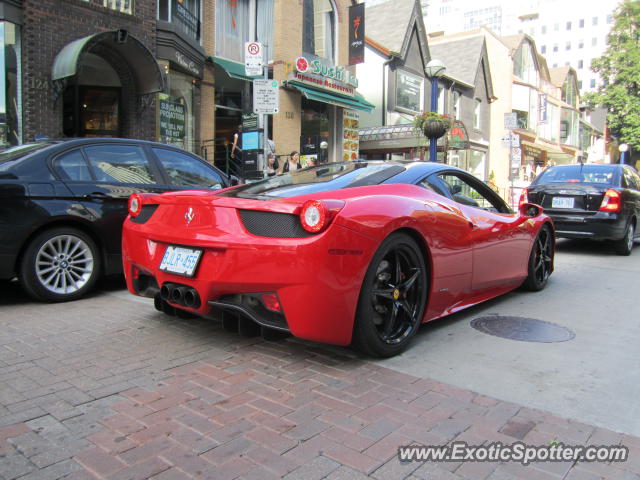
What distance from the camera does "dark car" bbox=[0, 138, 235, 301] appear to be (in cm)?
455

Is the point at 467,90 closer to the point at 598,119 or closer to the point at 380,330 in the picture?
the point at 380,330

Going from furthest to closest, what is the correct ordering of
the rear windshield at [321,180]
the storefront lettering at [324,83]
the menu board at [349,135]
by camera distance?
the menu board at [349,135] < the storefront lettering at [324,83] < the rear windshield at [321,180]

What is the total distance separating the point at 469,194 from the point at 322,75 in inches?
561

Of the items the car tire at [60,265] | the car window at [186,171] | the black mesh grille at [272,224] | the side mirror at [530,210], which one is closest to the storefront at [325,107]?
the car window at [186,171]

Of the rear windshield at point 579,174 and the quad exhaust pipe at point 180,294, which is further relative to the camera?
the rear windshield at point 579,174

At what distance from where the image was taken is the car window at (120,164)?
17.3 feet

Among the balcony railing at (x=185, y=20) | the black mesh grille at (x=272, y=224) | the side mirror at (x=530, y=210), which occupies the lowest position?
the black mesh grille at (x=272, y=224)

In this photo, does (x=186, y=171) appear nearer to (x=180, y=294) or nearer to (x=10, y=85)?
(x=180, y=294)

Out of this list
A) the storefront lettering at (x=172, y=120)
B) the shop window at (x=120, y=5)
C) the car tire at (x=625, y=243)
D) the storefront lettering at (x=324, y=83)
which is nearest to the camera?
the car tire at (x=625, y=243)

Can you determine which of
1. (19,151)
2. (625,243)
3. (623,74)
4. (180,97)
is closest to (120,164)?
(19,151)

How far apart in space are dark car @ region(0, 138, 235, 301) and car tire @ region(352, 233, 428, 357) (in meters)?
3.05

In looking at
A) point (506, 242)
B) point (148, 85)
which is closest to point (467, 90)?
point (148, 85)

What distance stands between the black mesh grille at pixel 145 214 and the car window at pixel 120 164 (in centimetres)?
154

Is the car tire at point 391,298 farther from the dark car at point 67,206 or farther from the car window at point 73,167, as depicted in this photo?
the car window at point 73,167
